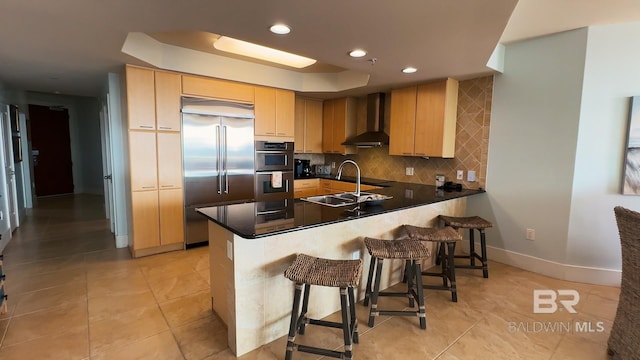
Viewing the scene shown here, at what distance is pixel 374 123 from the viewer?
15.9 ft

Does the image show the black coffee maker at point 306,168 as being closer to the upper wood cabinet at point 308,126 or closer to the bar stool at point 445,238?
the upper wood cabinet at point 308,126

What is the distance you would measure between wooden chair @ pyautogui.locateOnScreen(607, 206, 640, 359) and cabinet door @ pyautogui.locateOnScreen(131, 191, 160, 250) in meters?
4.23

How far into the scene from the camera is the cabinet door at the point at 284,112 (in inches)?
178

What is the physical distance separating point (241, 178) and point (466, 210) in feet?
10.00

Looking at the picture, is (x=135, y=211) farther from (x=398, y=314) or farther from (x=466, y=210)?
(x=466, y=210)

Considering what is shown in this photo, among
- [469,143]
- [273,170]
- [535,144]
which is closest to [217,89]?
[273,170]

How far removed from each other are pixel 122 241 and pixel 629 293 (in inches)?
199

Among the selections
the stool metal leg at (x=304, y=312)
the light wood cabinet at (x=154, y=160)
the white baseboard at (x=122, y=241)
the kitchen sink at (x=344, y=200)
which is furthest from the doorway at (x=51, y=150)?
the stool metal leg at (x=304, y=312)

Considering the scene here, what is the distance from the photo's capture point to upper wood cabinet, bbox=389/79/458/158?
12.7 feet

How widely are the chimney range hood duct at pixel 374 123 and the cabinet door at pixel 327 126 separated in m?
0.61

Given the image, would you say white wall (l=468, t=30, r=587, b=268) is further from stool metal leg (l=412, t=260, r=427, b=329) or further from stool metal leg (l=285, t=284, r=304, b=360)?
stool metal leg (l=285, t=284, r=304, b=360)

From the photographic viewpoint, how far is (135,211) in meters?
3.56

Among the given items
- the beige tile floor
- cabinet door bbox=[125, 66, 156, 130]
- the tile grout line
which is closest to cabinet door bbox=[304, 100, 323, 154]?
cabinet door bbox=[125, 66, 156, 130]

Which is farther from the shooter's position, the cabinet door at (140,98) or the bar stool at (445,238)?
Answer: the cabinet door at (140,98)
